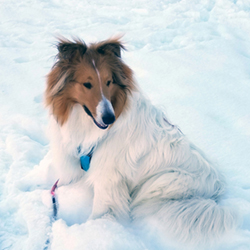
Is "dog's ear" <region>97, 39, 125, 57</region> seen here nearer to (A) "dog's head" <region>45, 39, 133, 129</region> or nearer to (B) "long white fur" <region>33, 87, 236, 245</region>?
(A) "dog's head" <region>45, 39, 133, 129</region>

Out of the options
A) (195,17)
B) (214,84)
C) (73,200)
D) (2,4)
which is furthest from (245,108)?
(2,4)

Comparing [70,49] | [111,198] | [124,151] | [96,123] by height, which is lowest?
[111,198]

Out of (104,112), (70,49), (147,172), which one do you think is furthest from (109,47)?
(147,172)

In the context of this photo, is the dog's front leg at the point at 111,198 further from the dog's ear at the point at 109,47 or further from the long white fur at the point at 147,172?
the dog's ear at the point at 109,47

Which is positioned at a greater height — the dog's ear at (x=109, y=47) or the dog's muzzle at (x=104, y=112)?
the dog's ear at (x=109, y=47)

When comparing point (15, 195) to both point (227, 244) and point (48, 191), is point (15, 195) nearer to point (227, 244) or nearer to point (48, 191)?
point (48, 191)

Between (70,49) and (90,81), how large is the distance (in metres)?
0.29

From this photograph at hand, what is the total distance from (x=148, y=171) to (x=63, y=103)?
1.00m

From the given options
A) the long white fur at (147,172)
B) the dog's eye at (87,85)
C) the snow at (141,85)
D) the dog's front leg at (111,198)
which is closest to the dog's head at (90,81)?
the dog's eye at (87,85)

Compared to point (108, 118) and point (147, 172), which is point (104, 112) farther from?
point (147, 172)

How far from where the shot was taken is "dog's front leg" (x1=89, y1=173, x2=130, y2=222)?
2.43 meters

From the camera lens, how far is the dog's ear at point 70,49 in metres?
2.01

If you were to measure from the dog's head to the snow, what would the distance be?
38.3 inches

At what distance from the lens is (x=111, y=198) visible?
2.44 meters
